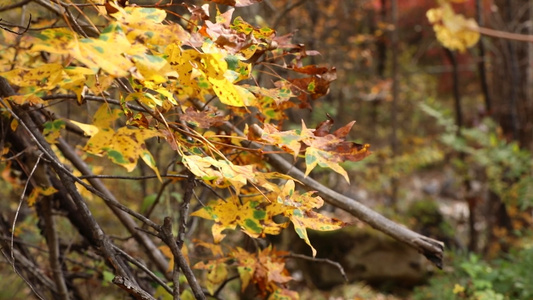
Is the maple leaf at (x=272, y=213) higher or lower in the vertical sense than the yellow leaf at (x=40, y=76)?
lower

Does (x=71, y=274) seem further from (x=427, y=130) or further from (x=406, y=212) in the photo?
(x=427, y=130)

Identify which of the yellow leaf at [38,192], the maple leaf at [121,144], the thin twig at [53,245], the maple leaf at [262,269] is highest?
the maple leaf at [121,144]

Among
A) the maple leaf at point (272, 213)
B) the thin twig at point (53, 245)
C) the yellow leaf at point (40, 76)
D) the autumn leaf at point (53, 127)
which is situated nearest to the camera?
the yellow leaf at point (40, 76)

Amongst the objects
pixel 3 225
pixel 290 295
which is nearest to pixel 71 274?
pixel 3 225

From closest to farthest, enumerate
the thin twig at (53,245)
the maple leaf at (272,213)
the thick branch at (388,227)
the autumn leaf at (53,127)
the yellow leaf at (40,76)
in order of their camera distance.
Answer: the yellow leaf at (40,76) → the maple leaf at (272,213) → the autumn leaf at (53,127) → the thick branch at (388,227) → the thin twig at (53,245)

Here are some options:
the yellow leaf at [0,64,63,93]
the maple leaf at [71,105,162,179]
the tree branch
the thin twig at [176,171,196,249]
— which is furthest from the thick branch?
the yellow leaf at [0,64,63,93]

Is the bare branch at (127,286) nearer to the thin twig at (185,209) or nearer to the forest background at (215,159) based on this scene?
the forest background at (215,159)

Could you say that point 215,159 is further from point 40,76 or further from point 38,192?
point 38,192

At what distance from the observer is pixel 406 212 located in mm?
6070

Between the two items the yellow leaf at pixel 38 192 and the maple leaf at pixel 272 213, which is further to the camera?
the yellow leaf at pixel 38 192

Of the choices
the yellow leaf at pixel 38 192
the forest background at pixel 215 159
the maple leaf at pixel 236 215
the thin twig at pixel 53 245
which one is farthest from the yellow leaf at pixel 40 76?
the thin twig at pixel 53 245

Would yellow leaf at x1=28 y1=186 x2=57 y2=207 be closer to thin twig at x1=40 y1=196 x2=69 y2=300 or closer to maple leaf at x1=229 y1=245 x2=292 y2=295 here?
thin twig at x1=40 y1=196 x2=69 y2=300

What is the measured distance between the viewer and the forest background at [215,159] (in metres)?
0.82

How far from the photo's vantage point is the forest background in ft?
2.69
